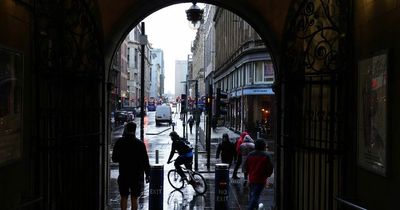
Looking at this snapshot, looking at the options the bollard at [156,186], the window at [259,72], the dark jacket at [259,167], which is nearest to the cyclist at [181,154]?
the bollard at [156,186]

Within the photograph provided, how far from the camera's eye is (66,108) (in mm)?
7828

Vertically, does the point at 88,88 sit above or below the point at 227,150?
above

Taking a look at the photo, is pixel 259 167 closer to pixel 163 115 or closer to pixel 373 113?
pixel 373 113

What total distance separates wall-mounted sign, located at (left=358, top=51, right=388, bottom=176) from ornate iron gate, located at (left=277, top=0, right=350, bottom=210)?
0.49 metres

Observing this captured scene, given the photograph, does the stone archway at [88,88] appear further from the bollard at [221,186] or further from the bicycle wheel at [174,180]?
the bicycle wheel at [174,180]

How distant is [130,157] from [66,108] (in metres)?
1.83

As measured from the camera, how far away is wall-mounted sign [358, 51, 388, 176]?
569cm

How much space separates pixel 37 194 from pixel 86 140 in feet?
7.27

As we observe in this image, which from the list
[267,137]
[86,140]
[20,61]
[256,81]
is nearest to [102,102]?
[86,140]

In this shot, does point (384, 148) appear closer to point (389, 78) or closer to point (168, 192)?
point (389, 78)

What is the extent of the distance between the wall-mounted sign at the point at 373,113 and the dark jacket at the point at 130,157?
13.9 ft

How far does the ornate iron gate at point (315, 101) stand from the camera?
7.02 m

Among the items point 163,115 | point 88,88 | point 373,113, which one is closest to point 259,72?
point 163,115

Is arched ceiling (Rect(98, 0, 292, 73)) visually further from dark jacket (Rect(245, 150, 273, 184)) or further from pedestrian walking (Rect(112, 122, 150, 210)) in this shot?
dark jacket (Rect(245, 150, 273, 184))
